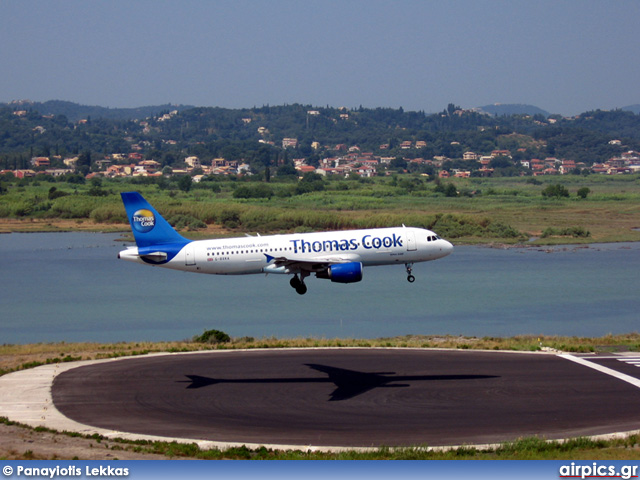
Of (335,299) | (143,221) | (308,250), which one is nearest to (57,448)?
(308,250)

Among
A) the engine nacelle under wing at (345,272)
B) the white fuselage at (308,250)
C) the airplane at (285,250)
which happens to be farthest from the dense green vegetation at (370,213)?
the engine nacelle under wing at (345,272)

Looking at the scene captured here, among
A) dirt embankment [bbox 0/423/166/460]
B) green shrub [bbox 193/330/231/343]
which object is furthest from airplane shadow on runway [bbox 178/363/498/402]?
green shrub [bbox 193/330/231/343]

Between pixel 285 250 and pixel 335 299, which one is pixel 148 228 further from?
pixel 335 299

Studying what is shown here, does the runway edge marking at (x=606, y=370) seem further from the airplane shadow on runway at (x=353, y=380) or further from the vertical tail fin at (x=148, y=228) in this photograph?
the vertical tail fin at (x=148, y=228)

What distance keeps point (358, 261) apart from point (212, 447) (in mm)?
25761

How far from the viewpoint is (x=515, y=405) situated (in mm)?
36906

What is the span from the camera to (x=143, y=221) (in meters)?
57.2

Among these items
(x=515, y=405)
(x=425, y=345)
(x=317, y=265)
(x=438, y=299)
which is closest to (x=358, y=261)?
(x=317, y=265)

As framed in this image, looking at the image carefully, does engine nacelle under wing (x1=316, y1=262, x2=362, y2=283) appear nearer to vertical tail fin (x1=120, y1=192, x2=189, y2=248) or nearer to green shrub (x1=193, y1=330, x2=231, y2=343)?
green shrub (x1=193, y1=330, x2=231, y2=343)

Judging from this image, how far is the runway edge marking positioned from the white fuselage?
38.6ft

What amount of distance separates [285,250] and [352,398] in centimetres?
1822

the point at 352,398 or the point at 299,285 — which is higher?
the point at 299,285

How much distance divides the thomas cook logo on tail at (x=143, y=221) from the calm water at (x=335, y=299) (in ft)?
67.0

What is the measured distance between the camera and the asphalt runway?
33.0 m
